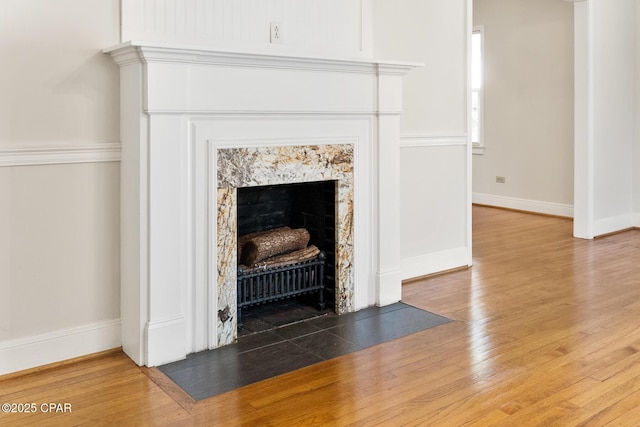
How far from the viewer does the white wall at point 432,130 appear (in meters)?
4.19

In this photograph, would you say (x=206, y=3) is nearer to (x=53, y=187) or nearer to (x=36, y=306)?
(x=53, y=187)

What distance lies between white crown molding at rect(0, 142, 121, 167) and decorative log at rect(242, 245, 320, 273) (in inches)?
37.6

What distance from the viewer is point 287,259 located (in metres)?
3.50

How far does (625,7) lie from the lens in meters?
6.04

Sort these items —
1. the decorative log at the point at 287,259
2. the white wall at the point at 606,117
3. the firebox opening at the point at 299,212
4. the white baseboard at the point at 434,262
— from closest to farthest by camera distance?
the decorative log at the point at 287,259, the firebox opening at the point at 299,212, the white baseboard at the point at 434,262, the white wall at the point at 606,117

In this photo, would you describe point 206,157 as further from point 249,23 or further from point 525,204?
point 525,204

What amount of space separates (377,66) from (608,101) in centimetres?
350

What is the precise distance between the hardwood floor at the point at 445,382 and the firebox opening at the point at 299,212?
0.67 m

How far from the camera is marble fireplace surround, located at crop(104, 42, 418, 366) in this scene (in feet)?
9.15

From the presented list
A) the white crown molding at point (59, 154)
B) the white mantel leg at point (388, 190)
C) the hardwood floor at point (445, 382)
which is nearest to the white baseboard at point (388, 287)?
the white mantel leg at point (388, 190)

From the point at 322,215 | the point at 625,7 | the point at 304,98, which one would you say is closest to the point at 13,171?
the point at 304,98

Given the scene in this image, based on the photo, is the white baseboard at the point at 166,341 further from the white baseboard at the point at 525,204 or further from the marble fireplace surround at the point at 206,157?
the white baseboard at the point at 525,204

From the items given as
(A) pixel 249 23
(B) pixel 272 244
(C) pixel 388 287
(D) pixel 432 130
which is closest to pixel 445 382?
(C) pixel 388 287

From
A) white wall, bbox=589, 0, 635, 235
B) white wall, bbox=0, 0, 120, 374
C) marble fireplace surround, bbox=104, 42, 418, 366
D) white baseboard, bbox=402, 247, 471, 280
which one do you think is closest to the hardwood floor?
white wall, bbox=0, 0, 120, 374
